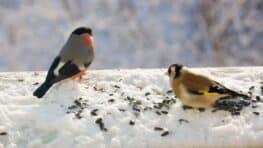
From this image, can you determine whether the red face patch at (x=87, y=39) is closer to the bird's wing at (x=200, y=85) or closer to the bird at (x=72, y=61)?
the bird at (x=72, y=61)

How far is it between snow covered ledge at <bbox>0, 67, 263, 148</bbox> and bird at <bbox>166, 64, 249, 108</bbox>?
4 centimetres

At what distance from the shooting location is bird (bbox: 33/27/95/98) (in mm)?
2547

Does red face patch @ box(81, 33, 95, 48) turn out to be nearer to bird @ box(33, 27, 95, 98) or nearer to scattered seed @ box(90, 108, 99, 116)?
bird @ box(33, 27, 95, 98)

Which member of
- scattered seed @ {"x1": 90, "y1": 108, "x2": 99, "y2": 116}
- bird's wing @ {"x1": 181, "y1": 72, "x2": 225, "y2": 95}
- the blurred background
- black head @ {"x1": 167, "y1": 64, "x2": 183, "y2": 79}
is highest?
black head @ {"x1": 167, "y1": 64, "x2": 183, "y2": 79}

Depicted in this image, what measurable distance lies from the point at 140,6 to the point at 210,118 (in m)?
5.01

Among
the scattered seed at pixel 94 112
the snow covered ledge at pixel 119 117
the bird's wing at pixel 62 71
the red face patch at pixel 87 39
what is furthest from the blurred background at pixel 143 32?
the scattered seed at pixel 94 112

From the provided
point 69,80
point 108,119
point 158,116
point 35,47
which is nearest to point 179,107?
point 158,116

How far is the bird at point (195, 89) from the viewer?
238cm

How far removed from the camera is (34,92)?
96.5 inches

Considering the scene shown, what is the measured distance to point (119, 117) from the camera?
231 centimetres

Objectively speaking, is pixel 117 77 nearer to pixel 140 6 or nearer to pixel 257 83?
pixel 257 83

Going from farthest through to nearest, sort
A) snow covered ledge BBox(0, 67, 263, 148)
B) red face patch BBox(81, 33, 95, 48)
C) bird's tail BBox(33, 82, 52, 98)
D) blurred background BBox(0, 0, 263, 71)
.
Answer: blurred background BBox(0, 0, 263, 71)
red face patch BBox(81, 33, 95, 48)
bird's tail BBox(33, 82, 52, 98)
snow covered ledge BBox(0, 67, 263, 148)

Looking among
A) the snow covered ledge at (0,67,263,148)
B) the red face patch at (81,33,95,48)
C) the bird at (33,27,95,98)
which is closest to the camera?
the snow covered ledge at (0,67,263,148)

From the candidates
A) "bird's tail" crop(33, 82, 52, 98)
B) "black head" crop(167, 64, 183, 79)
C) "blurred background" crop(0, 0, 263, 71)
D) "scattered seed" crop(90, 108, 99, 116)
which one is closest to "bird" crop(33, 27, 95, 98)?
"bird's tail" crop(33, 82, 52, 98)
